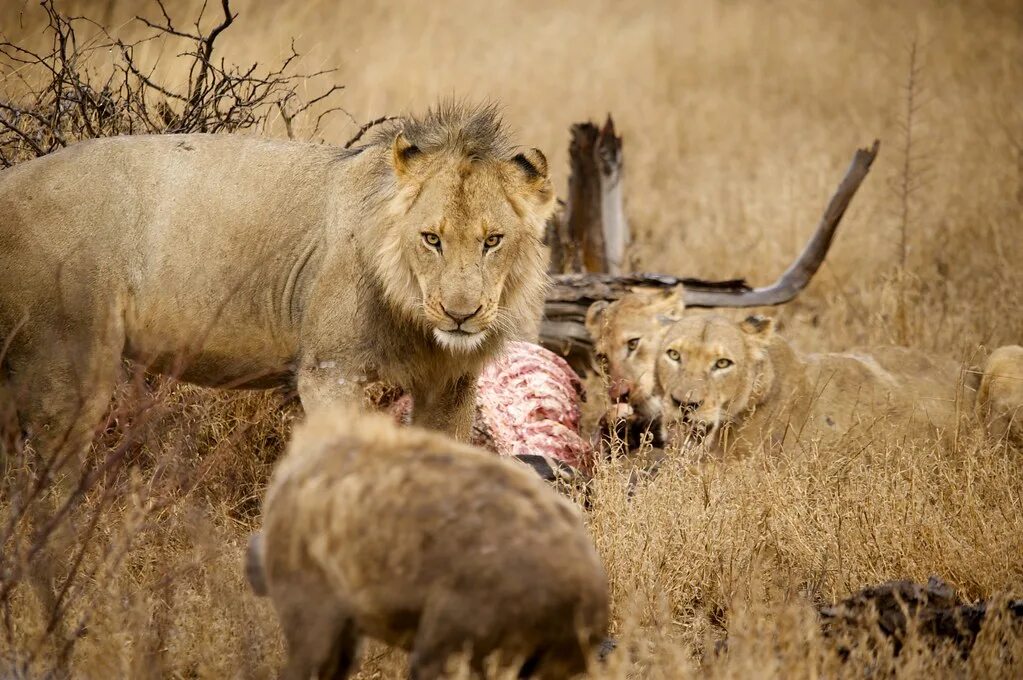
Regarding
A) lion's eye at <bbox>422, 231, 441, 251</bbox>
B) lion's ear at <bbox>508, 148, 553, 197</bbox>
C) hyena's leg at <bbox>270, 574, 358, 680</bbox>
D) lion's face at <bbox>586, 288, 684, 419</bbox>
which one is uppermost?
lion's ear at <bbox>508, 148, 553, 197</bbox>

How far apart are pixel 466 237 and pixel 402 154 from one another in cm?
42

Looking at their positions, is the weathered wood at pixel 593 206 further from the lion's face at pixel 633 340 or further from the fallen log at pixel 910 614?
the fallen log at pixel 910 614

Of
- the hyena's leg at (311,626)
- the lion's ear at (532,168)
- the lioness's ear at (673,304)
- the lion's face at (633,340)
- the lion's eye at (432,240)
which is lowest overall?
the hyena's leg at (311,626)

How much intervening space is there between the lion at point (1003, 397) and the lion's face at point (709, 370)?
1185mm

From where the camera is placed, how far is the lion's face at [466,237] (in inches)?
183

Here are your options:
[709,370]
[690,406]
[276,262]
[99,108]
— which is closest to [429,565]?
[276,262]

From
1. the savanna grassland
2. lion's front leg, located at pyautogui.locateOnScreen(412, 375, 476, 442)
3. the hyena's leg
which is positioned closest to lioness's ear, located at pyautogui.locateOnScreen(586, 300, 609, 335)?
the savanna grassland

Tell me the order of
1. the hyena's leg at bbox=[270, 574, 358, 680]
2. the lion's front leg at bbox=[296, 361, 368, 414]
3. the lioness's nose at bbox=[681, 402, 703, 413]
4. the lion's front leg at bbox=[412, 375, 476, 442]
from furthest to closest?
the lioness's nose at bbox=[681, 402, 703, 413] → the lion's front leg at bbox=[412, 375, 476, 442] → the lion's front leg at bbox=[296, 361, 368, 414] → the hyena's leg at bbox=[270, 574, 358, 680]

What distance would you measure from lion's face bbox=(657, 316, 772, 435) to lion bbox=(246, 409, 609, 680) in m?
3.01

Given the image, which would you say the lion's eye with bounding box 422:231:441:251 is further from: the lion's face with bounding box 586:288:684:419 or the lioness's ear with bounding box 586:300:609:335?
the lioness's ear with bounding box 586:300:609:335

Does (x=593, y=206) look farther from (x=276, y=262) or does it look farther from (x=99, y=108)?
(x=276, y=262)

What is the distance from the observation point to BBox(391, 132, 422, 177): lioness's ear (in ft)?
15.7

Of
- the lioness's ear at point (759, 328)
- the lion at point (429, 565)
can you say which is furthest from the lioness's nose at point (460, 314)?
the lioness's ear at point (759, 328)

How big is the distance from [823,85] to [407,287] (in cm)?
1304
